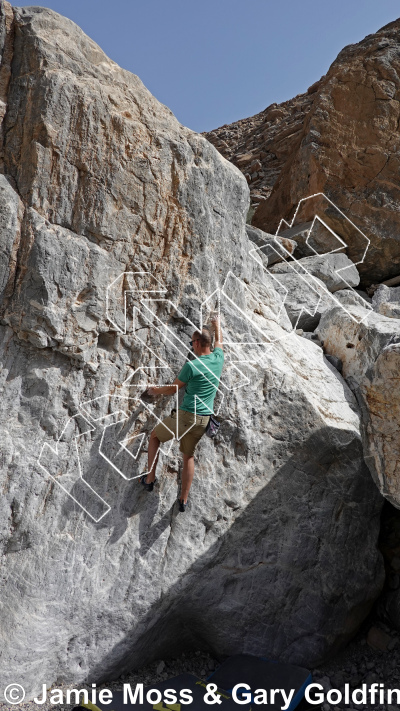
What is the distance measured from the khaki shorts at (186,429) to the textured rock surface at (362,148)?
7641 millimetres

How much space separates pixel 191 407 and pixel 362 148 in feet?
28.7

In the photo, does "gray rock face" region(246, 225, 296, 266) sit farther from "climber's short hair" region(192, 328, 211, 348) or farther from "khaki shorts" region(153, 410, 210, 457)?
"khaki shorts" region(153, 410, 210, 457)

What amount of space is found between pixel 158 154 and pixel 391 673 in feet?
17.7

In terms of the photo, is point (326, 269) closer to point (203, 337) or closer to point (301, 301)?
point (301, 301)

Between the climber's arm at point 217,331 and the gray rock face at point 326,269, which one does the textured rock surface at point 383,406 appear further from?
the gray rock face at point 326,269

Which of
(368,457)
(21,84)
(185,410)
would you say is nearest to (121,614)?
(185,410)

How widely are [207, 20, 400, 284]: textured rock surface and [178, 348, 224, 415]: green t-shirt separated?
7.40 m

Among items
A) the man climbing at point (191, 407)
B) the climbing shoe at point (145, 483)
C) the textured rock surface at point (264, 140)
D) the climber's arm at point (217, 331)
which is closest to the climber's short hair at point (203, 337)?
the man climbing at point (191, 407)

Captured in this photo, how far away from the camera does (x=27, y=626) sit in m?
4.51

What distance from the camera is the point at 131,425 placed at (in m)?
5.07

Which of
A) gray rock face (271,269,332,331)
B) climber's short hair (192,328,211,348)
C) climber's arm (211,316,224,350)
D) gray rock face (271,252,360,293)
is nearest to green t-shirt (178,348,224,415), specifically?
climber's short hair (192,328,211,348)

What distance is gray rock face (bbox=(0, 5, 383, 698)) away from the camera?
4746 mm

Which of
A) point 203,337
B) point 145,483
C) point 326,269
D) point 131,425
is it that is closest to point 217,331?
point 203,337

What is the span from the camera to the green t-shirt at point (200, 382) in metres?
4.87
